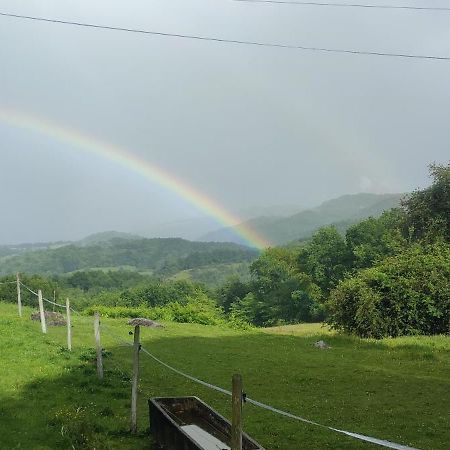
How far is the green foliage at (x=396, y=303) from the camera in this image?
102ft

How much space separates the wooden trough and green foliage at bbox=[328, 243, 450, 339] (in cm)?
2160

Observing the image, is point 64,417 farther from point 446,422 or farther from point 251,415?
point 446,422

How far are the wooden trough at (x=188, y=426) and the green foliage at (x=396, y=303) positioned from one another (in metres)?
21.6

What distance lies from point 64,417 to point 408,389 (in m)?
12.0

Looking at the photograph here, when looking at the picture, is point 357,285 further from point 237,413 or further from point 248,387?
point 237,413

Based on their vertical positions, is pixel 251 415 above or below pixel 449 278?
below

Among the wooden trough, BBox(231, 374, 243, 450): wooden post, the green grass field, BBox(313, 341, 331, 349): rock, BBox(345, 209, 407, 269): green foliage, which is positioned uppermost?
BBox(345, 209, 407, 269): green foliage

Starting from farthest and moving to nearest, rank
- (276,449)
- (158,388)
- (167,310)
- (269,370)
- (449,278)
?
1. (167,310)
2. (449,278)
3. (269,370)
4. (158,388)
5. (276,449)

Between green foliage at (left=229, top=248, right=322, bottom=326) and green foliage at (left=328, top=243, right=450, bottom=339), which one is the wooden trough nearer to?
green foliage at (left=328, top=243, right=450, bottom=339)

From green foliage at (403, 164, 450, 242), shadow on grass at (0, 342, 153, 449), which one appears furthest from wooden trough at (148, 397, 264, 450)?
green foliage at (403, 164, 450, 242)

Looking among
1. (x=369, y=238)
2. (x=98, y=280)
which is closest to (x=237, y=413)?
(x=369, y=238)

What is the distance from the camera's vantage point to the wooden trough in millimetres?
9172

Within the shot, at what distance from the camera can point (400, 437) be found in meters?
11.6

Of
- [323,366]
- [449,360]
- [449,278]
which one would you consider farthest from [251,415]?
[449,278]
